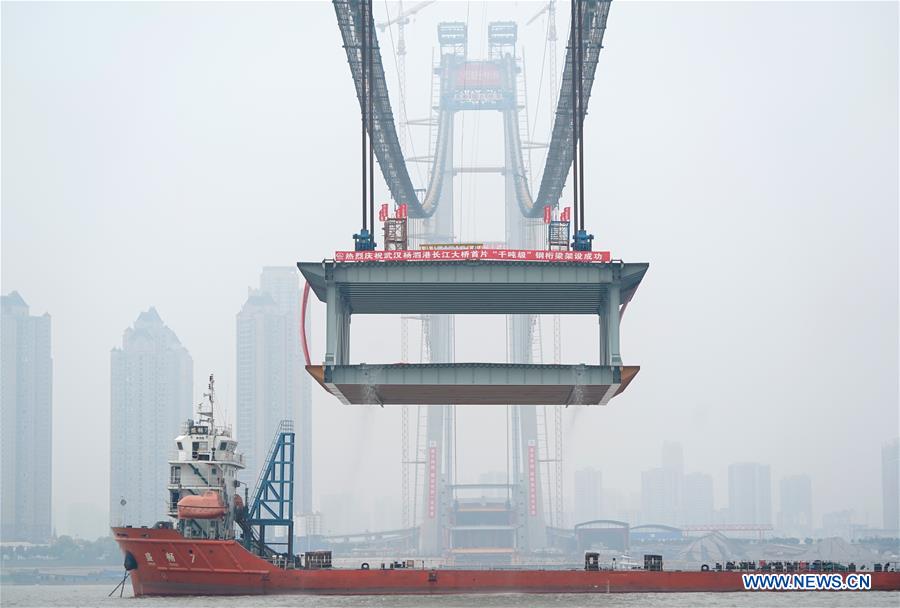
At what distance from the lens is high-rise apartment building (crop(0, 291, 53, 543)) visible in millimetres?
153125

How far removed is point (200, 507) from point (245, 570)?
382 cm

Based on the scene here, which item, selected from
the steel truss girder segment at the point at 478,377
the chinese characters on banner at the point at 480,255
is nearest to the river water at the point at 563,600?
the steel truss girder segment at the point at 478,377

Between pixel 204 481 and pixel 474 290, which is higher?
pixel 474 290

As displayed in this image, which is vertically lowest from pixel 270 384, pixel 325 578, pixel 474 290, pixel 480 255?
pixel 325 578

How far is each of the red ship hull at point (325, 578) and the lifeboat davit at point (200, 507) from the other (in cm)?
127

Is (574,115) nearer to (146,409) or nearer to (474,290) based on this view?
(474,290)

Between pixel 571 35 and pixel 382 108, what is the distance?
77.7ft

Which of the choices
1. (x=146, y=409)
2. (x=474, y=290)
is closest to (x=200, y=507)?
(x=474, y=290)

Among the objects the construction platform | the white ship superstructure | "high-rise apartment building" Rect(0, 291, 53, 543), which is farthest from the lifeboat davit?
"high-rise apartment building" Rect(0, 291, 53, 543)

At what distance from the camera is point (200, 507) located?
61.7 metres

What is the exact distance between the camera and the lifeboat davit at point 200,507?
202 feet

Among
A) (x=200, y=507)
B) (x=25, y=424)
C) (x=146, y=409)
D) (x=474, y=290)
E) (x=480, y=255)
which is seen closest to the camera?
(x=480, y=255)

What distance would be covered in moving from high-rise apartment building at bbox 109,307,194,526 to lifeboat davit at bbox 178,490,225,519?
322ft

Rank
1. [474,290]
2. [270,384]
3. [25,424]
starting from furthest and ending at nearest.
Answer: [270,384], [25,424], [474,290]
